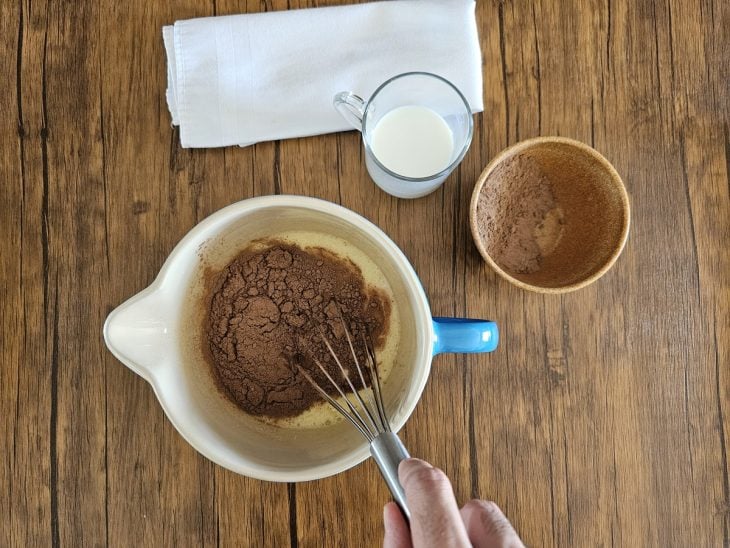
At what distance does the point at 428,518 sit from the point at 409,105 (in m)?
0.44

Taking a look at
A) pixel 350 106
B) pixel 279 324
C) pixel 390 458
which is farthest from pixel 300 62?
pixel 390 458

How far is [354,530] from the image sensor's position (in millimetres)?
698

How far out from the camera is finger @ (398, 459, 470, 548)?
0.44 m

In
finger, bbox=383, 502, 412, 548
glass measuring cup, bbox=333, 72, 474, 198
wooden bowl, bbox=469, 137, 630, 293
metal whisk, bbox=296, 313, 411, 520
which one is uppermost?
glass measuring cup, bbox=333, 72, 474, 198

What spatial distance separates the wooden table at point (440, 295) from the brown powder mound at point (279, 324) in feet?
0.34

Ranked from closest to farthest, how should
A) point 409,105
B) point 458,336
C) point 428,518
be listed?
point 428,518
point 458,336
point 409,105

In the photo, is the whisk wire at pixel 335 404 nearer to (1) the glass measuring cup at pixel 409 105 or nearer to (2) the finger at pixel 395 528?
(2) the finger at pixel 395 528

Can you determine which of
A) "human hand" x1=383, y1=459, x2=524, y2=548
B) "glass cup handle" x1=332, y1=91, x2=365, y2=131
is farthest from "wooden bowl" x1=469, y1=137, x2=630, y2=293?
"human hand" x1=383, y1=459, x2=524, y2=548

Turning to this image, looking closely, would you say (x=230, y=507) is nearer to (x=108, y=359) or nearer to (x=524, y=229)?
(x=108, y=359)

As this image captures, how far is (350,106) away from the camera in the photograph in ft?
2.17

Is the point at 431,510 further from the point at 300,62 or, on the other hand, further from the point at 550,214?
the point at 300,62

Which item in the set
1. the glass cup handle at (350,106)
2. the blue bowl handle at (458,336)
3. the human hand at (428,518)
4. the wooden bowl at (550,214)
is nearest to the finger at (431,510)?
the human hand at (428,518)

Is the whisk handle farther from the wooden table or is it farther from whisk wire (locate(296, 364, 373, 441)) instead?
the wooden table

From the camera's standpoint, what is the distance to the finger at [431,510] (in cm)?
44
